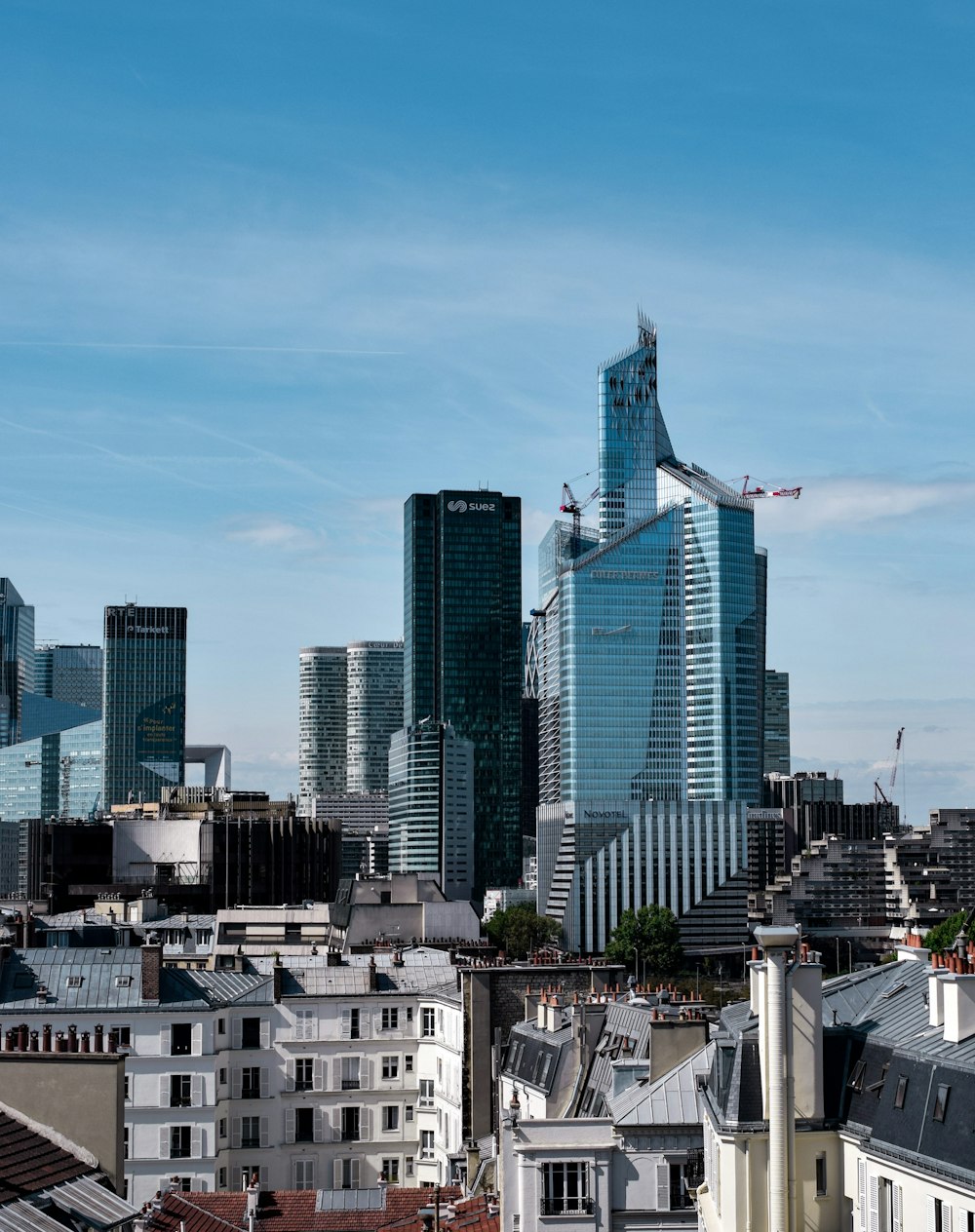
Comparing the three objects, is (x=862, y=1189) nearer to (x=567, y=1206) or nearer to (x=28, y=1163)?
(x=567, y=1206)

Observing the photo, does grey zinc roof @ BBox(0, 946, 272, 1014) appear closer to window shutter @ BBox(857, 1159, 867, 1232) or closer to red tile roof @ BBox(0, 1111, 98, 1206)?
red tile roof @ BBox(0, 1111, 98, 1206)

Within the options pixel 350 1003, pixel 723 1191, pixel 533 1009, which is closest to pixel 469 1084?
pixel 533 1009

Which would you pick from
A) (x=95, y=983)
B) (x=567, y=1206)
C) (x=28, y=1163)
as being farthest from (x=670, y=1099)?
(x=95, y=983)

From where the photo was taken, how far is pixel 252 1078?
3415 inches

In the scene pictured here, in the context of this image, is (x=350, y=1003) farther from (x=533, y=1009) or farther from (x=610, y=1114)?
(x=610, y=1114)

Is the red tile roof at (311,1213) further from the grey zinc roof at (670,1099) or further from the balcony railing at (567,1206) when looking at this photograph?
the grey zinc roof at (670,1099)

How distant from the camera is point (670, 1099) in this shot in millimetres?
49656

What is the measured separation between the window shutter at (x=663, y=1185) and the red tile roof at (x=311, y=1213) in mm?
6470

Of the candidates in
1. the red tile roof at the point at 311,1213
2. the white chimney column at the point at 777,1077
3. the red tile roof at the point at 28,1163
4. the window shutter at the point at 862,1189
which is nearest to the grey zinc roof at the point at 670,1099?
the red tile roof at the point at 311,1213

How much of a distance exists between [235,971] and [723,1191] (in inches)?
2171

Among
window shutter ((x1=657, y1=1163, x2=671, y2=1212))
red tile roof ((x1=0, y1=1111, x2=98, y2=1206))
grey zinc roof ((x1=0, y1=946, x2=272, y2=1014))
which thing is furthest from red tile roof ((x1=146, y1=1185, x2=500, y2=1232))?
grey zinc roof ((x1=0, y1=946, x2=272, y2=1014))

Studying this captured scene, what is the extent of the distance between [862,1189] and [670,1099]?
1182 cm

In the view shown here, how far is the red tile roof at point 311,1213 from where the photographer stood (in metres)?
55.1

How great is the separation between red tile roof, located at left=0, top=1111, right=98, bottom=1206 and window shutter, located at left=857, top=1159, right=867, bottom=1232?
1509cm
